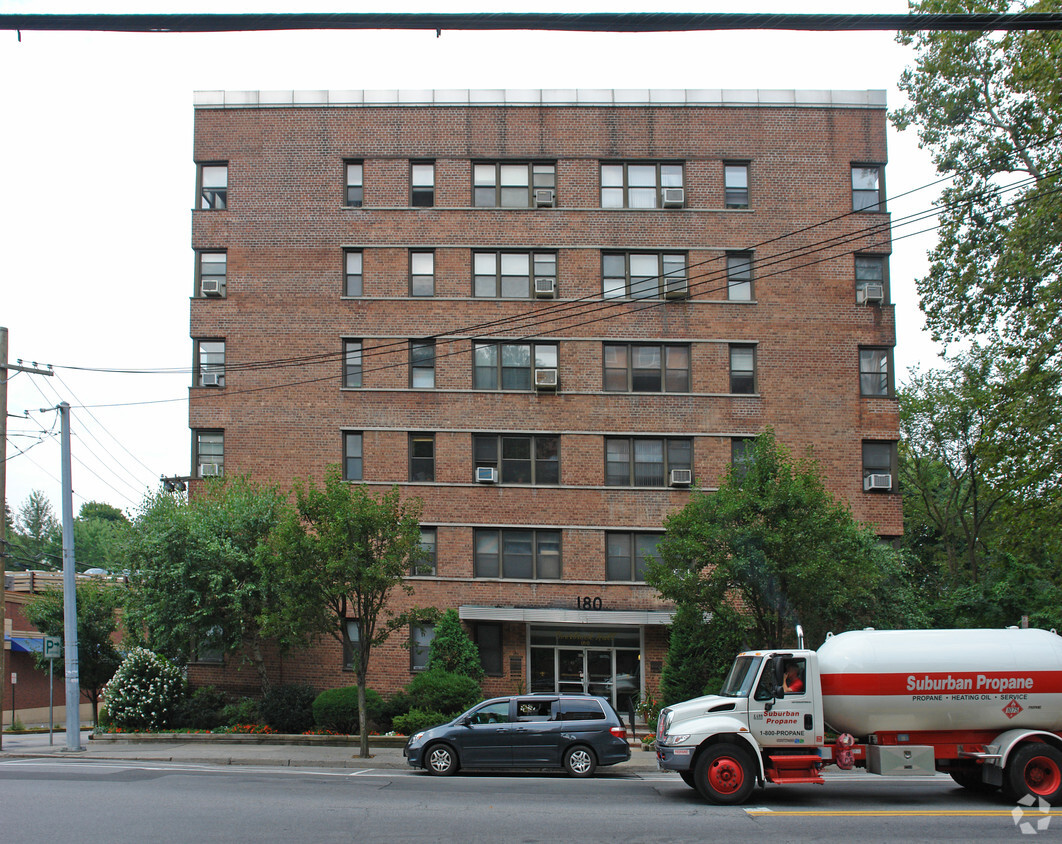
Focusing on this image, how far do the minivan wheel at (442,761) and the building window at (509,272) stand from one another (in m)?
17.8

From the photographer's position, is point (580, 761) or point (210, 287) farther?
point (210, 287)

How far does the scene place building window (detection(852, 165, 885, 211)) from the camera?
33906 millimetres

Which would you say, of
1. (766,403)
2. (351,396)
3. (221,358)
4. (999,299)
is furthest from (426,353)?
(999,299)

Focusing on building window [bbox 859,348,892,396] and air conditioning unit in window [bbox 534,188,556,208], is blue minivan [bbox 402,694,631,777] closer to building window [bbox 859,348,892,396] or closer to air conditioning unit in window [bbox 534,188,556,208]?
building window [bbox 859,348,892,396]

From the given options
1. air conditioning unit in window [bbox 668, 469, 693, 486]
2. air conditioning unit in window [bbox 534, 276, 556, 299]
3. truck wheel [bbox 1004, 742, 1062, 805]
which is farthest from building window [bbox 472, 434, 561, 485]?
truck wheel [bbox 1004, 742, 1062, 805]

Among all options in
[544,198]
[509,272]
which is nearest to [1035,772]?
[509,272]

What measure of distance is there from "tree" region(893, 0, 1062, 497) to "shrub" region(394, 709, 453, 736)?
16592 millimetres

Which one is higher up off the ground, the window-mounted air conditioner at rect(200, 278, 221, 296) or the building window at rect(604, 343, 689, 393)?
the window-mounted air conditioner at rect(200, 278, 221, 296)

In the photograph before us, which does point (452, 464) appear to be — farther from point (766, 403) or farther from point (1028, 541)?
point (1028, 541)

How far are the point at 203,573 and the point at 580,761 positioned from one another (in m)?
13.4

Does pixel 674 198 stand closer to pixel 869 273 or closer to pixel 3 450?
pixel 869 273

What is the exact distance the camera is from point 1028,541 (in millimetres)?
25938

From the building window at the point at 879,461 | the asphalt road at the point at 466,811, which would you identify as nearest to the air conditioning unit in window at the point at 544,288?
the building window at the point at 879,461

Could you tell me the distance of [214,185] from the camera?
112 feet
